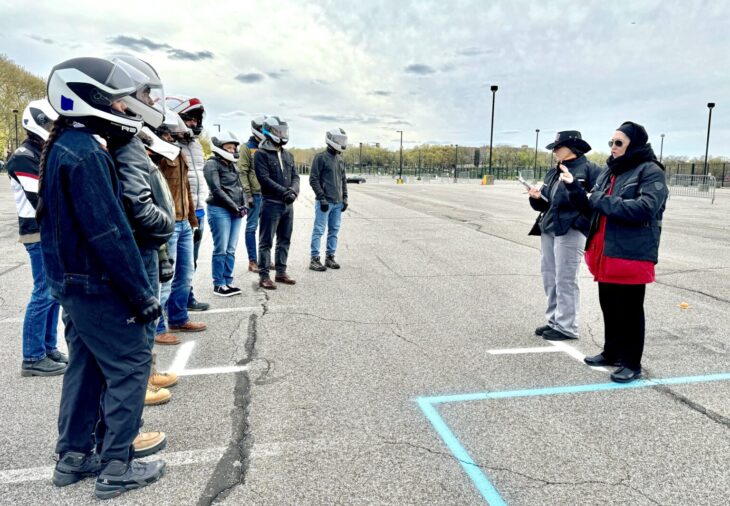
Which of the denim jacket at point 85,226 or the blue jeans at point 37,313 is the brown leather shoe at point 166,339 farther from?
the denim jacket at point 85,226

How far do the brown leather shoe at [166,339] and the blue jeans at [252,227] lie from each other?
3.36 m

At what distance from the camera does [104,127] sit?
239cm

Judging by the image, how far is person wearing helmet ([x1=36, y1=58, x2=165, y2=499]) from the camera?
2.32m

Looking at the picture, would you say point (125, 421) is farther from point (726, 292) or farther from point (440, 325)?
point (726, 292)

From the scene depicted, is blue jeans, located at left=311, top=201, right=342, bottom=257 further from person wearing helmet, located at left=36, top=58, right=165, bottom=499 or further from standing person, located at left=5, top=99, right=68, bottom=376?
person wearing helmet, located at left=36, top=58, right=165, bottom=499

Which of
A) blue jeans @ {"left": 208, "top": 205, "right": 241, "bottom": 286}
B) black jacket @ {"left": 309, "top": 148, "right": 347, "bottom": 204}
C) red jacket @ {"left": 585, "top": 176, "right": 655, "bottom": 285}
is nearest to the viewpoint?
red jacket @ {"left": 585, "top": 176, "right": 655, "bottom": 285}

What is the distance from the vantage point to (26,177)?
379 centimetres

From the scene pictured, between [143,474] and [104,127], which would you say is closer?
[104,127]

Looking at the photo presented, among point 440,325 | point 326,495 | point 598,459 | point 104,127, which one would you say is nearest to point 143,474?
point 326,495

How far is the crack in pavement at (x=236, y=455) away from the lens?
2582mm

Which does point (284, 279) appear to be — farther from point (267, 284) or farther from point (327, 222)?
point (327, 222)

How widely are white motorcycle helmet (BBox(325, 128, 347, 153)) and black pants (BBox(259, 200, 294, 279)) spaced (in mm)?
1346

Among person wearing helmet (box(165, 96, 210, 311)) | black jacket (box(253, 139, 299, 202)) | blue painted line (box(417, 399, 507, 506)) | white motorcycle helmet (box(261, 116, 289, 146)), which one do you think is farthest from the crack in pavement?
white motorcycle helmet (box(261, 116, 289, 146))

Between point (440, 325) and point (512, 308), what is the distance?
114 cm
